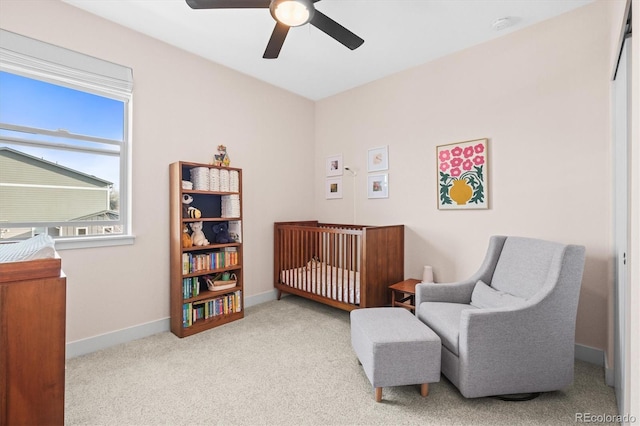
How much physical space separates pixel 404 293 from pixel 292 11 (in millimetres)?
2543

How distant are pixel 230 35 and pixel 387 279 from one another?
9.29 feet

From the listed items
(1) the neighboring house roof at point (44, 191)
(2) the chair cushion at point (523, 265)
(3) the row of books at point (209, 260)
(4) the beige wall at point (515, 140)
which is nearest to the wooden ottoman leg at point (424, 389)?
(2) the chair cushion at point (523, 265)

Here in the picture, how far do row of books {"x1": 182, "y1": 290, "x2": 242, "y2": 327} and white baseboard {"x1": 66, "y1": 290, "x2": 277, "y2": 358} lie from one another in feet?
0.96

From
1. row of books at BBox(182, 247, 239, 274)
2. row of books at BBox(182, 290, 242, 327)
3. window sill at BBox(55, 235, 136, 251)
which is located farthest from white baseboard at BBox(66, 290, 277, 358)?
window sill at BBox(55, 235, 136, 251)

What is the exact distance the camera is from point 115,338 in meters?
2.53

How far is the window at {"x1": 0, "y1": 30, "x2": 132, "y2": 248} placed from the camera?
7.00 feet

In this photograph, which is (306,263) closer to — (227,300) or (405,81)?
(227,300)

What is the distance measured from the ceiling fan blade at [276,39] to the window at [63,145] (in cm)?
135

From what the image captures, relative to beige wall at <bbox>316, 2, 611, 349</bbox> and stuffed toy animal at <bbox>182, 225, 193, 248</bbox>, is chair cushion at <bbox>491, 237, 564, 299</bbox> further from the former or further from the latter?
stuffed toy animal at <bbox>182, 225, 193, 248</bbox>

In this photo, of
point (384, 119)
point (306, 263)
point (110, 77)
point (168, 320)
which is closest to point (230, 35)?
point (110, 77)

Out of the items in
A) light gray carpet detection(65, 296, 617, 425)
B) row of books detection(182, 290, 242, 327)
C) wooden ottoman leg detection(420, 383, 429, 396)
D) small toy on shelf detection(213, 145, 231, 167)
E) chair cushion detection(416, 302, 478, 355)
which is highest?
small toy on shelf detection(213, 145, 231, 167)

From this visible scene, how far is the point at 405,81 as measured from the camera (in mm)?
→ 3348

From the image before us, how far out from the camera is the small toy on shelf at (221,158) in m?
3.18

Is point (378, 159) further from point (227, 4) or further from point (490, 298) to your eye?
point (227, 4)
